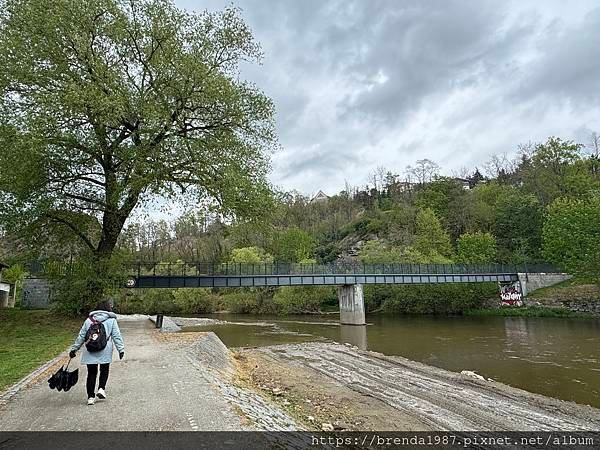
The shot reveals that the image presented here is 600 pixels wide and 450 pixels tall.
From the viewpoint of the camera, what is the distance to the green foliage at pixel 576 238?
150 feet

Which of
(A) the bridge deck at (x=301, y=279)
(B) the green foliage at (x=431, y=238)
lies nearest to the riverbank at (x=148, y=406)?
(A) the bridge deck at (x=301, y=279)

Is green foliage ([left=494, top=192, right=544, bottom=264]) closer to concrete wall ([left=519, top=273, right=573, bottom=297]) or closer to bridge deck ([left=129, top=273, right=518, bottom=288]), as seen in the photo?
concrete wall ([left=519, top=273, right=573, bottom=297])

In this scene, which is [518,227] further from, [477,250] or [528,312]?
[528,312]

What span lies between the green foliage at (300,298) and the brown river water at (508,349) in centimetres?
2631

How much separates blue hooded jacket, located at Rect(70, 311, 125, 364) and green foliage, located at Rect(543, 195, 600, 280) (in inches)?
2009

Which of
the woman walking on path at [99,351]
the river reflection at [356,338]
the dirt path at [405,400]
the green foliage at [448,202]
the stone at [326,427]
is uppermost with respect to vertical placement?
the green foliage at [448,202]

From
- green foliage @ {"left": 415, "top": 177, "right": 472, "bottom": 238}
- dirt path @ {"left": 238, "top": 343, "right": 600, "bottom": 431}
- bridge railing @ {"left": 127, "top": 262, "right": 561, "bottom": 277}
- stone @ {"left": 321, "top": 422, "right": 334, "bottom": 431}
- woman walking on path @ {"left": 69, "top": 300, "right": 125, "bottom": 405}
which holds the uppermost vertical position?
green foliage @ {"left": 415, "top": 177, "right": 472, "bottom": 238}

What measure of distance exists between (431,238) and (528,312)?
25022 mm

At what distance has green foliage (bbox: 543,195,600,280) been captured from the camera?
1801 inches

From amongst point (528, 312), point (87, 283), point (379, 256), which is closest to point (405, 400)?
point (87, 283)

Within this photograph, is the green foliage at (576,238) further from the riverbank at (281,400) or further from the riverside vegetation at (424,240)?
the riverbank at (281,400)

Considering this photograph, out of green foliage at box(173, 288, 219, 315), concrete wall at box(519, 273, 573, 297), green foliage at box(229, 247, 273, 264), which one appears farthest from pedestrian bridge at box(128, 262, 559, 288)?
green foliage at box(173, 288, 219, 315)

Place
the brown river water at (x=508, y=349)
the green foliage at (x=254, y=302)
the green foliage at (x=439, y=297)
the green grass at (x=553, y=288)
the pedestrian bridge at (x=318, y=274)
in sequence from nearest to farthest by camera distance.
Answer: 1. the brown river water at (x=508, y=349)
2. the pedestrian bridge at (x=318, y=274)
3. the green grass at (x=553, y=288)
4. the green foliage at (x=439, y=297)
5. the green foliage at (x=254, y=302)

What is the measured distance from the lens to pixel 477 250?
63375 millimetres
